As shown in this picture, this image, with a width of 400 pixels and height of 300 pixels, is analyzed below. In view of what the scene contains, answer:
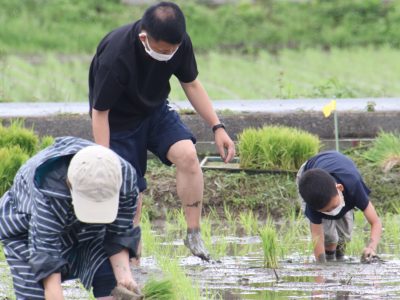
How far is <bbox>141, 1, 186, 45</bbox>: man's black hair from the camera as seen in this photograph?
6066mm

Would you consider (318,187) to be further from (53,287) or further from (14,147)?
(14,147)

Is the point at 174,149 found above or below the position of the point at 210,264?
above

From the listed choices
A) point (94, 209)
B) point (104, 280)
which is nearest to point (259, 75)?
point (104, 280)

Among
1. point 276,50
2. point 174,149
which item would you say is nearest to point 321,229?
point 174,149

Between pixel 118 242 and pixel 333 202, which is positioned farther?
pixel 333 202

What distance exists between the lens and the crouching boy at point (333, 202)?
651cm

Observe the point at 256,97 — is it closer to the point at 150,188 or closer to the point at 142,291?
the point at 150,188

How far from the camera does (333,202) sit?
21.6 feet

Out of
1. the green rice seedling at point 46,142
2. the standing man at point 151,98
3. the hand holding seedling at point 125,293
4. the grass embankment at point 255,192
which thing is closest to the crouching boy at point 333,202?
the standing man at point 151,98

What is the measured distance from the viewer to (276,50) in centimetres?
1894

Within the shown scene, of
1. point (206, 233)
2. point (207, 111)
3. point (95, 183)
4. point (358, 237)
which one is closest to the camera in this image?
point (95, 183)

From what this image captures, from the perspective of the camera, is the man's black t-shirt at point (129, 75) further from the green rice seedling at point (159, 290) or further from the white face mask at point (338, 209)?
the green rice seedling at point (159, 290)

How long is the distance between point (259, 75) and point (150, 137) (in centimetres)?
855

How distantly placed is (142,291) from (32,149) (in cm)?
373
